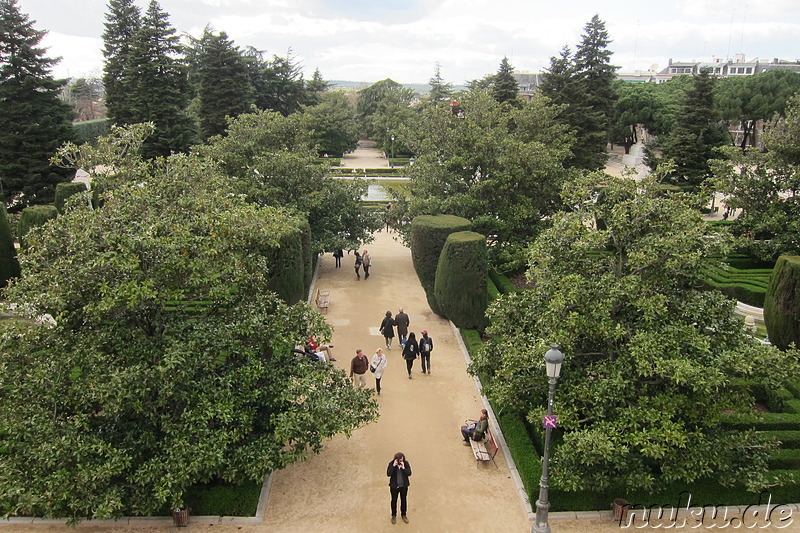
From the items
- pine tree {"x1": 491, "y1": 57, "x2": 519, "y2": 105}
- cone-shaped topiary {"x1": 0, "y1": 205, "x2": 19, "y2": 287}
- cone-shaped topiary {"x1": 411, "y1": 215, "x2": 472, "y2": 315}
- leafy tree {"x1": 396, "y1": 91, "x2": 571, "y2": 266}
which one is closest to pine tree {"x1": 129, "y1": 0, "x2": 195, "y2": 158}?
cone-shaped topiary {"x1": 0, "y1": 205, "x2": 19, "y2": 287}

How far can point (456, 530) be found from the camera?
10.6 meters

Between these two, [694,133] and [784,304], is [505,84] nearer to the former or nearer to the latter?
[694,133]

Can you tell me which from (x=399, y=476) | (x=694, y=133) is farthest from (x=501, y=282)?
(x=694, y=133)

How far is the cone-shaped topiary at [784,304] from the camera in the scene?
1580 centimetres

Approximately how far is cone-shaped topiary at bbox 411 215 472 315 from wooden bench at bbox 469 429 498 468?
26.0 feet

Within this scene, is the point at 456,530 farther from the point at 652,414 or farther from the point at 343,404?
the point at 652,414

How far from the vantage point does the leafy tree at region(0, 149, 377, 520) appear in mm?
9625

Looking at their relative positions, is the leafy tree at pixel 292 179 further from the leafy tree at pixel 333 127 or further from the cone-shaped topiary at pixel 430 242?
the leafy tree at pixel 333 127

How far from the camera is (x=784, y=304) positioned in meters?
16.1

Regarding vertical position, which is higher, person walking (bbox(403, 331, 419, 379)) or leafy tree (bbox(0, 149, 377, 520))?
leafy tree (bbox(0, 149, 377, 520))

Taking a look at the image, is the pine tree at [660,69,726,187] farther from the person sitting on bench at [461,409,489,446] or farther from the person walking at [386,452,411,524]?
the person walking at [386,452,411,524]

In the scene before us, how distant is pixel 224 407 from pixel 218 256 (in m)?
3.05
